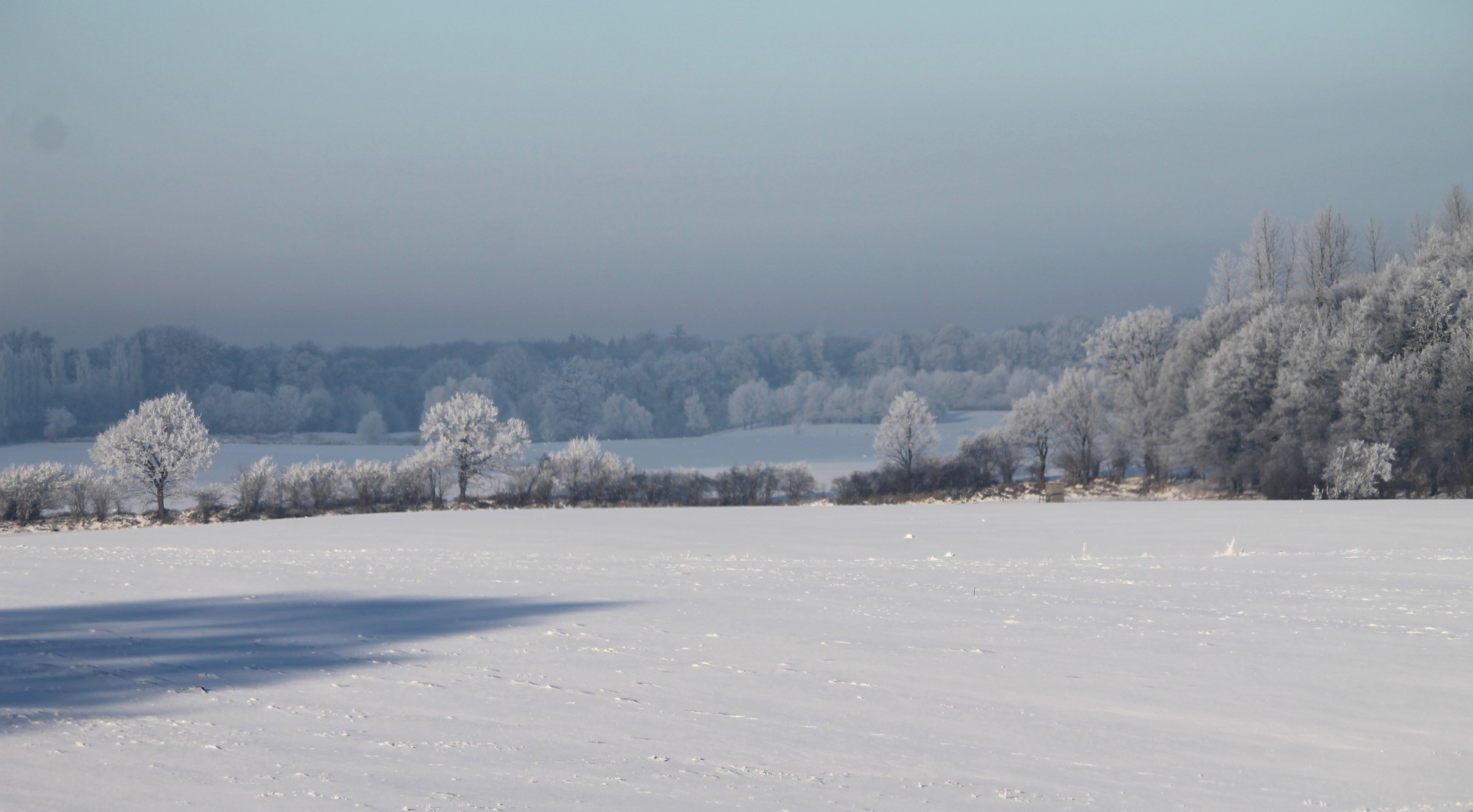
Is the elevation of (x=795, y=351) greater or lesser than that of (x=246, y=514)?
greater

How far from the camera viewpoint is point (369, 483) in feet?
150

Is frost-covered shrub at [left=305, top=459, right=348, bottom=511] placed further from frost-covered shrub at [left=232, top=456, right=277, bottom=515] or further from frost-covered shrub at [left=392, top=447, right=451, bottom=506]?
frost-covered shrub at [left=392, top=447, right=451, bottom=506]

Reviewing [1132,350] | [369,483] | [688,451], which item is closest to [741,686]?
[369,483]

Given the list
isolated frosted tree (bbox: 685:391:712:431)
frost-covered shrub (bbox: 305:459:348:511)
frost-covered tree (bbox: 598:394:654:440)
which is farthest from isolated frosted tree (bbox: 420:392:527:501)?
isolated frosted tree (bbox: 685:391:712:431)

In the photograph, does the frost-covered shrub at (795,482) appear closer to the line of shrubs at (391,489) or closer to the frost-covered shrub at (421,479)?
the line of shrubs at (391,489)

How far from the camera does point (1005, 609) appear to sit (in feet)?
43.8

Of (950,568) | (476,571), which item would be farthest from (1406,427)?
(476,571)

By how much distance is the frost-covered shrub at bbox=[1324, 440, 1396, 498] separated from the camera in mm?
37625

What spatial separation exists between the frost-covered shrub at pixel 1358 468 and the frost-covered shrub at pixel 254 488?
137 feet

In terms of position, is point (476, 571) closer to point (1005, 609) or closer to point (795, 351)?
point (1005, 609)

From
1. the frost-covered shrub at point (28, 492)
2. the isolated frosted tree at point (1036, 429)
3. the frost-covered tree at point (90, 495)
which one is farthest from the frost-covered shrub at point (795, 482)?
the frost-covered shrub at point (28, 492)

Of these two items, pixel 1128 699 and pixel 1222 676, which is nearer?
pixel 1128 699

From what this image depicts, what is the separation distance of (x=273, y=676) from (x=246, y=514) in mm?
37076

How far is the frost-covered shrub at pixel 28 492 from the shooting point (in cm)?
4000
